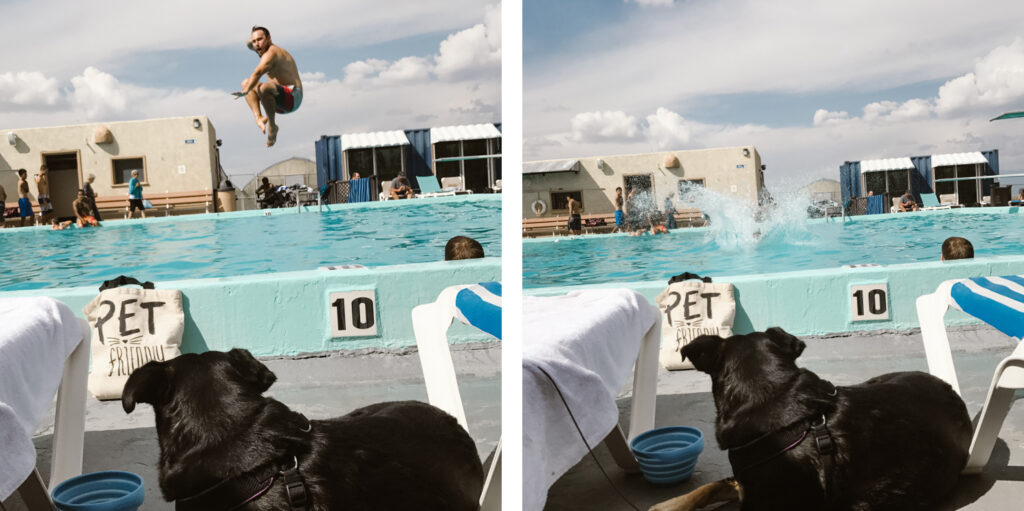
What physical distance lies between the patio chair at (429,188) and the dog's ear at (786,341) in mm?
995

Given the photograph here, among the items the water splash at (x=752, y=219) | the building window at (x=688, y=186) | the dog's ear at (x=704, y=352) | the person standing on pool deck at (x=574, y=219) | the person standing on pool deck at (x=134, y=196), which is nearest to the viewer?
the person standing on pool deck at (x=134, y=196)

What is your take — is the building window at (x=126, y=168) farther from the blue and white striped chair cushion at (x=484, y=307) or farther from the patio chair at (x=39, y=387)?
the blue and white striped chair cushion at (x=484, y=307)

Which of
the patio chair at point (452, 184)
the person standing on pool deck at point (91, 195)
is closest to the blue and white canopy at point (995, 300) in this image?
the patio chair at point (452, 184)

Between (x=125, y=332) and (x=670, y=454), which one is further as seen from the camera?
(x=670, y=454)

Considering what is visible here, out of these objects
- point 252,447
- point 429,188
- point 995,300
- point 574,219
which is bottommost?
point 252,447

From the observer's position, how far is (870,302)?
2062 millimetres

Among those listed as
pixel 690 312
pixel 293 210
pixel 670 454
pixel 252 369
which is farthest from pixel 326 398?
pixel 690 312

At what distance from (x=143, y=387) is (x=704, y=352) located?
1386 mm

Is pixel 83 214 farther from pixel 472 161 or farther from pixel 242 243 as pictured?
pixel 472 161

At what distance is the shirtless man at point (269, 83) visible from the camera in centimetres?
186

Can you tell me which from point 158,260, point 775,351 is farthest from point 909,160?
point 158,260

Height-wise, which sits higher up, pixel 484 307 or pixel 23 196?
pixel 23 196

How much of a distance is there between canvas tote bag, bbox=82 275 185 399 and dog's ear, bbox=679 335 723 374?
1304 mm

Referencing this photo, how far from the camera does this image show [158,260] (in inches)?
70.0
